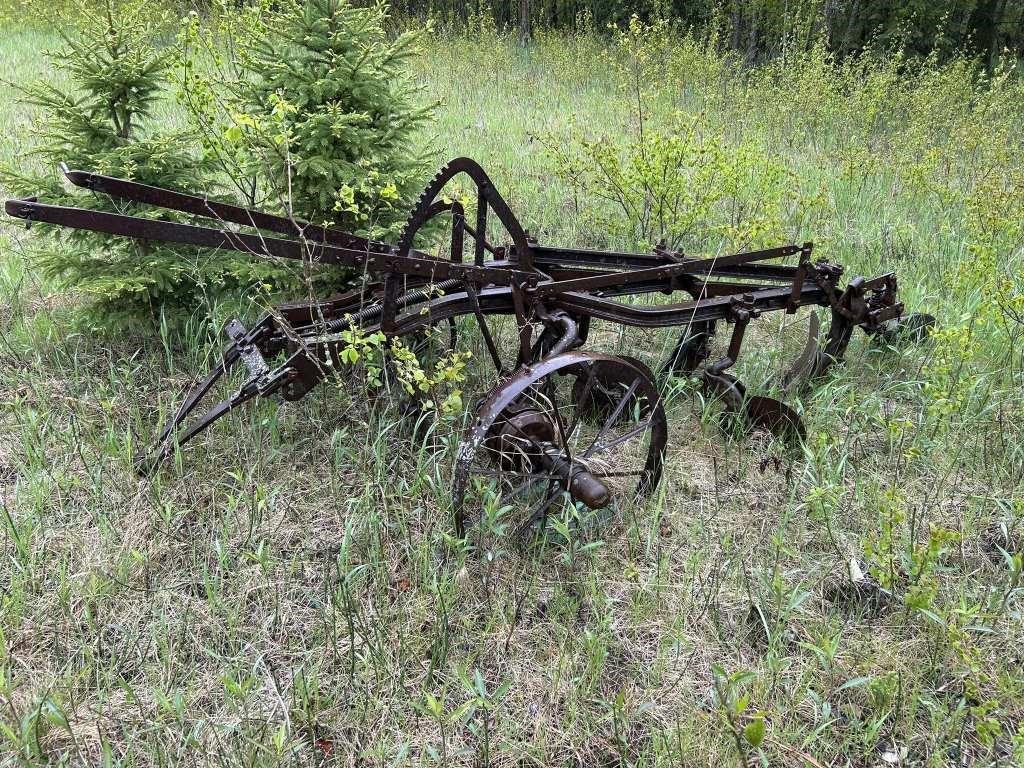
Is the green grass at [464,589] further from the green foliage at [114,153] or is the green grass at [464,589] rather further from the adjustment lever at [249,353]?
the adjustment lever at [249,353]

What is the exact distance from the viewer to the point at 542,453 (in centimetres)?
275

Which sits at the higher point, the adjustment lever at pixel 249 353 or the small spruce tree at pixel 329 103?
the small spruce tree at pixel 329 103

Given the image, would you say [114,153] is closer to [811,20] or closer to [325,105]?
[325,105]

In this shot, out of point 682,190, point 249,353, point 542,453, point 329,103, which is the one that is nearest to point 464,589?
point 542,453

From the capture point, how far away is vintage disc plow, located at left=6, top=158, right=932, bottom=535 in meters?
2.63

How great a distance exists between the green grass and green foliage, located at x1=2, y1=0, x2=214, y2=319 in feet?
1.02

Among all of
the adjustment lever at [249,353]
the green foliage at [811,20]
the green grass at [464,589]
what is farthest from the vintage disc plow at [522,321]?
the green foliage at [811,20]

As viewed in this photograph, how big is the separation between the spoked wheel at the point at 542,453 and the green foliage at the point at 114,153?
1.86m

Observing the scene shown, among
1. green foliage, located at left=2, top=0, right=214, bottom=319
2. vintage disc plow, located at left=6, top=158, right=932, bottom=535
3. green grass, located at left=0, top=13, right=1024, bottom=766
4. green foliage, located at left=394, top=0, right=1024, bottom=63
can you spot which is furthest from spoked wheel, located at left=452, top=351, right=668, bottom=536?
green foliage, located at left=394, top=0, right=1024, bottom=63

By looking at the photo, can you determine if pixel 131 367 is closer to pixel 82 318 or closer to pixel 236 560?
pixel 82 318

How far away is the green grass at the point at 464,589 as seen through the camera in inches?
86.7

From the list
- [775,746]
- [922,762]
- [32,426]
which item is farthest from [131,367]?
[922,762]

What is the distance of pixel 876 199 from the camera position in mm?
6359

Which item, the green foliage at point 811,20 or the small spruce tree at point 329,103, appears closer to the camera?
the small spruce tree at point 329,103
